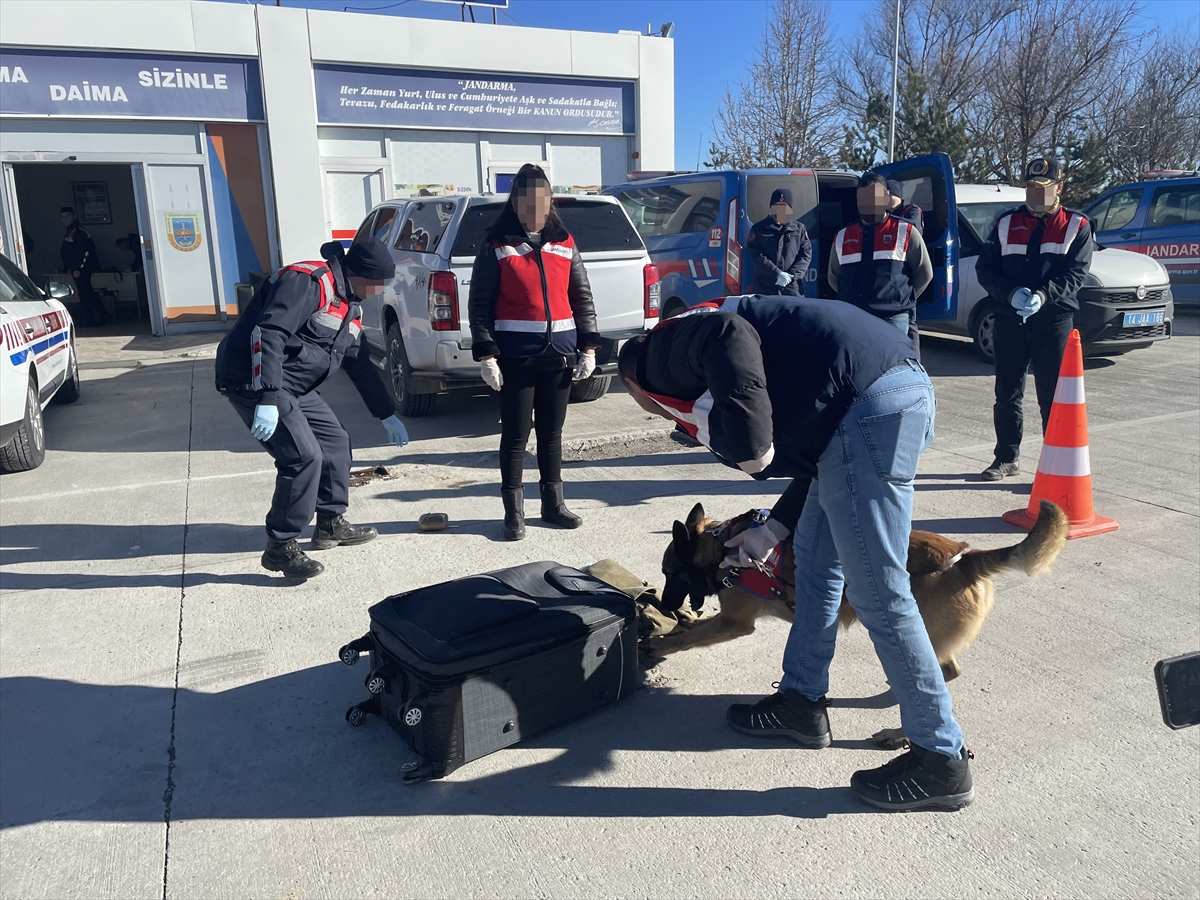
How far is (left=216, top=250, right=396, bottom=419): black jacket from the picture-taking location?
412cm

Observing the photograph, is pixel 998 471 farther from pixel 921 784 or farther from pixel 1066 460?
pixel 921 784

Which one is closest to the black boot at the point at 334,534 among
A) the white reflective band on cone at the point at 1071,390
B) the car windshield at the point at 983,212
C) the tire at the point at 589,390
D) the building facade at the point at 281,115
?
the tire at the point at 589,390

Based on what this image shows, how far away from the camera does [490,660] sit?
107 inches

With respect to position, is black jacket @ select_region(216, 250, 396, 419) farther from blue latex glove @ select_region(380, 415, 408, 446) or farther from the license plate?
the license plate

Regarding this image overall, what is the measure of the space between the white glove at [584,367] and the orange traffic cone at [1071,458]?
8.63 ft

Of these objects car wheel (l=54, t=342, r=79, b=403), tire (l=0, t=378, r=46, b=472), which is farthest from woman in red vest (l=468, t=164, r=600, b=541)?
car wheel (l=54, t=342, r=79, b=403)

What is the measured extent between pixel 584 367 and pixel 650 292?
2.78 meters

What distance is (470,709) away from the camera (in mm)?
2729

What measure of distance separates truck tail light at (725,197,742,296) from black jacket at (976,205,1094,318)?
8.90 feet

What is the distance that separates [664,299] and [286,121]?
8.19m

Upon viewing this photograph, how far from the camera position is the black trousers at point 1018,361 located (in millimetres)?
5590

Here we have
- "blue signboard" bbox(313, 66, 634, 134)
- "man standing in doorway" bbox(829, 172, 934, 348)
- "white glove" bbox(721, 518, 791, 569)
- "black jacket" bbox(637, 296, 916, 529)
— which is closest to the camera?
"black jacket" bbox(637, 296, 916, 529)

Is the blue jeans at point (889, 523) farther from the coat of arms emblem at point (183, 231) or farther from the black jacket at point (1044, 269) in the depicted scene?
the coat of arms emblem at point (183, 231)

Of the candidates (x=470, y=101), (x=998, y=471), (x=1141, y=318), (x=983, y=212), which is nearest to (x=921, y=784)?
(x=998, y=471)
